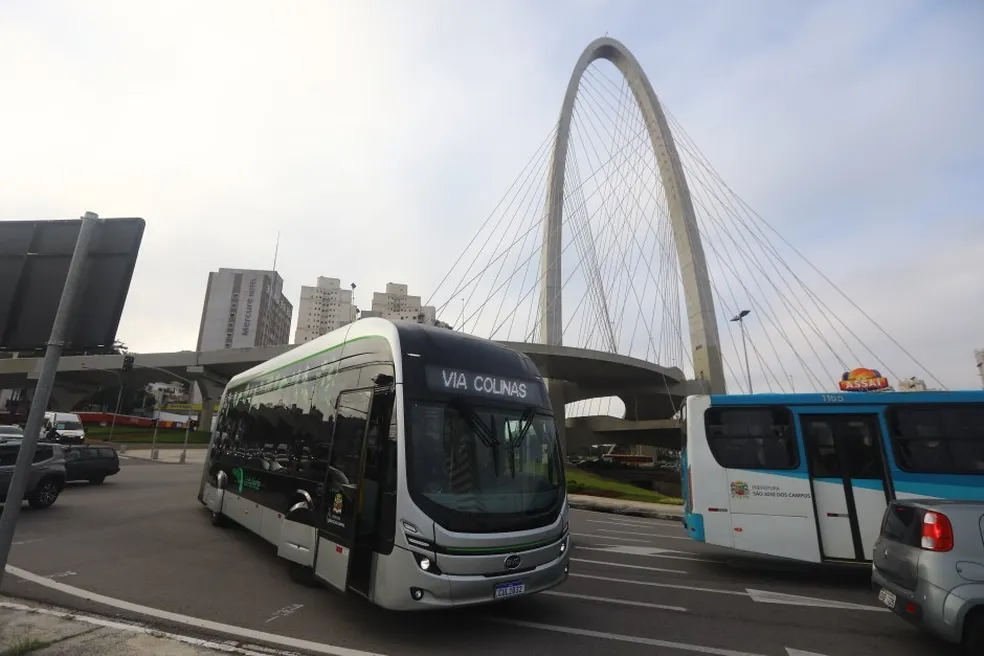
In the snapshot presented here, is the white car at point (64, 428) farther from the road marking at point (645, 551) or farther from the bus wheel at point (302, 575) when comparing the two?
the road marking at point (645, 551)

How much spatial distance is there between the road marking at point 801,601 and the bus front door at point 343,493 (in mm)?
5652

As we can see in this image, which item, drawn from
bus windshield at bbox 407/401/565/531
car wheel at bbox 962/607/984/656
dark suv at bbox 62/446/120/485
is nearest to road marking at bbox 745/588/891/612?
car wheel at bbox 962/607/984/656

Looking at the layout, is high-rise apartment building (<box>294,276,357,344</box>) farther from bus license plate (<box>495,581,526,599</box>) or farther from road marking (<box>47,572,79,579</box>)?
bus license plate (<box>495,581,526,599</box>)

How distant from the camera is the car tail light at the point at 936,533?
197 inches

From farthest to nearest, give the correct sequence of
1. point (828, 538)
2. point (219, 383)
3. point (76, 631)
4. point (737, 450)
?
point (219, 383) → point (737, 450) → point (828, 538) → point (76, 631)

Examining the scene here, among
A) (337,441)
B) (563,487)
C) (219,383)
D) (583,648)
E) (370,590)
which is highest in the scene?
(219,383)

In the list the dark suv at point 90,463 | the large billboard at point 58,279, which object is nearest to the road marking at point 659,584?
the large billboard at point 58,279

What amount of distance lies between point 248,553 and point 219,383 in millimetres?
57206

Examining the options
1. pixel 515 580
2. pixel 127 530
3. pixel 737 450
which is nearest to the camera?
pixel 515 580

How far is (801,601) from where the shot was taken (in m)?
7.08

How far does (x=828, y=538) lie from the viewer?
26.4ft

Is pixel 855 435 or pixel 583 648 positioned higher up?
pixel 855 435

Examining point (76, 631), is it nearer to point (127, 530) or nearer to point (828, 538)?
point (127, 530)

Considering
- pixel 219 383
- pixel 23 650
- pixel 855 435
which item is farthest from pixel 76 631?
pixel 219 383
